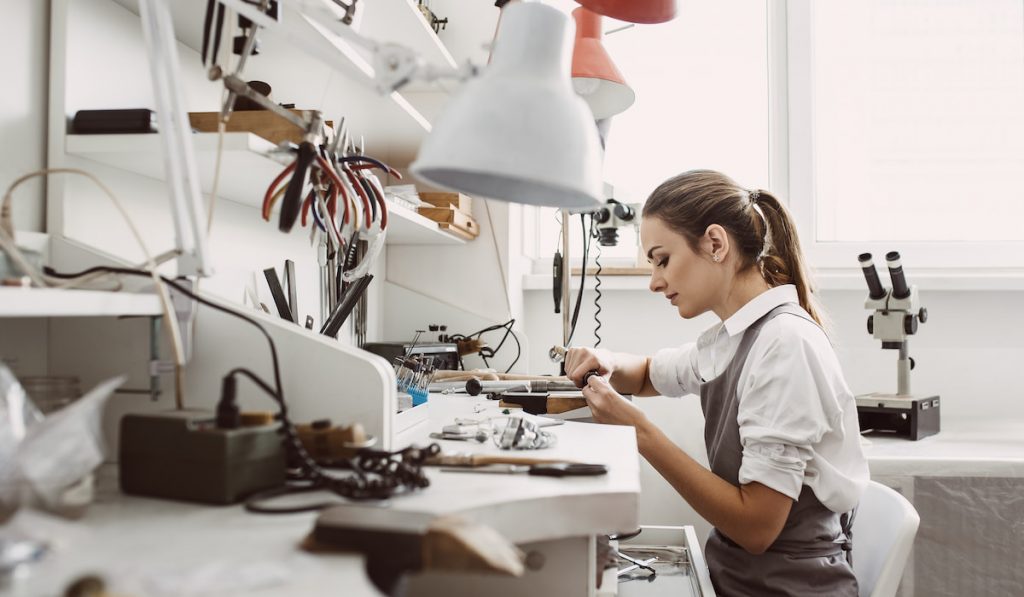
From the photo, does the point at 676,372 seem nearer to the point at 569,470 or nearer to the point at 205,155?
the point at 569,470

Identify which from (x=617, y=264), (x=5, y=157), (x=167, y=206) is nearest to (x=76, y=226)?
(x=5, y=157)

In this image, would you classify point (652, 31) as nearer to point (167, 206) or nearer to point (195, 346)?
point (167, 206)

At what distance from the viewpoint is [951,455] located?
5.76ft

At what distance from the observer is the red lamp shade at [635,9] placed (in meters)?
1.33

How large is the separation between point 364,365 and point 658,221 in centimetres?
77

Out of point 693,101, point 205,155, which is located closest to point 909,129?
point 693,101

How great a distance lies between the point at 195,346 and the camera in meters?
0.87

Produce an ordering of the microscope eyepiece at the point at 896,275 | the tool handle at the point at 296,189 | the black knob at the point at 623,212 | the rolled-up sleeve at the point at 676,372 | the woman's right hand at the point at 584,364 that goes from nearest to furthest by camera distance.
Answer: the tool handle at the point at 296,189, the woman's right hand at the point at 584,364, the rolled-up sleeve at the point at 676,372, the microscope eyepiece at the point at 896,275, the black knob at the point at 623,212

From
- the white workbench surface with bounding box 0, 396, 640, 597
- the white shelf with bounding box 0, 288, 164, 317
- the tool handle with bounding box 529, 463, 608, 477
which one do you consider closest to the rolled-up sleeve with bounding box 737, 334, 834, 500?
the white workbench surface with bounding box 0, 396, 640, 597

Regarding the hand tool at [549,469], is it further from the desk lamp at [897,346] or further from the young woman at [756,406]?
the desk lamp at [897,346]

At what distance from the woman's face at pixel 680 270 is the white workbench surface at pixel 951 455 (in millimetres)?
636

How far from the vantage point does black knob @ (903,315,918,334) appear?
200 cm

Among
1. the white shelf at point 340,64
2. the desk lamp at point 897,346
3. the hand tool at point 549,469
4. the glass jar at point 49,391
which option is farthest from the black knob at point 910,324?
the glass jar at point 49,391

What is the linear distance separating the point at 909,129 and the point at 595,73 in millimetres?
1522
